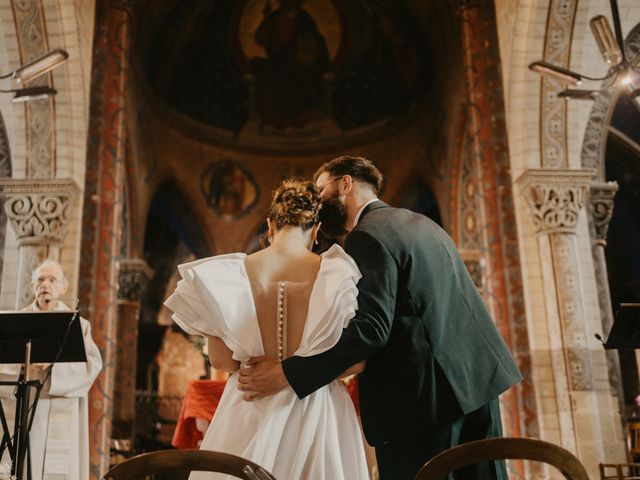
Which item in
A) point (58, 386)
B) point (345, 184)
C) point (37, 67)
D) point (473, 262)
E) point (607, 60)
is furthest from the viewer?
point (473, 262)

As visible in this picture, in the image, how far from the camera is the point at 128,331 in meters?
12.8

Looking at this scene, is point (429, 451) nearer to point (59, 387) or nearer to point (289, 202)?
point (289, 202)

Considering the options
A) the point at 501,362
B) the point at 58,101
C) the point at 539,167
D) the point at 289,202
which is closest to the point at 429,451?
the point at 501,362

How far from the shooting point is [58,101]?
7609 mm

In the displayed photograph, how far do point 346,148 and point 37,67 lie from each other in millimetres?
8886

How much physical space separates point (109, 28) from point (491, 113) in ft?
14.9

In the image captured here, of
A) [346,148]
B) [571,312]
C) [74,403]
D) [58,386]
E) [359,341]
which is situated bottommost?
[74,403]

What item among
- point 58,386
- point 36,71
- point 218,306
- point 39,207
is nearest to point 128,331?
point 39,207

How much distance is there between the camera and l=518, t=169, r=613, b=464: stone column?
273 inches

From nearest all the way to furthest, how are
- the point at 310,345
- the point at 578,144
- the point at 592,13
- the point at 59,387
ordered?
the point at 310,345 → the point at 59,387 → the point at 578,144 → the point at 592,13

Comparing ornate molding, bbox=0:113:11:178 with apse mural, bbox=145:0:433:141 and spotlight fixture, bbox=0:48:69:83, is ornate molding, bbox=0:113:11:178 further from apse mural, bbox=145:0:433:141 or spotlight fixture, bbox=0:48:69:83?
apse mural, bbox=145:0:433:141

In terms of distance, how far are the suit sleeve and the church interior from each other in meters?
0.72

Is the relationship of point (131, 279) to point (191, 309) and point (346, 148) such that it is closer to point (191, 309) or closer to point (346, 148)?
point (346, 148)

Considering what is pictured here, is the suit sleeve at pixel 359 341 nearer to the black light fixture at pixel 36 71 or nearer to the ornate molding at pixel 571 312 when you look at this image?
the black light fixture at pixel 36 71
